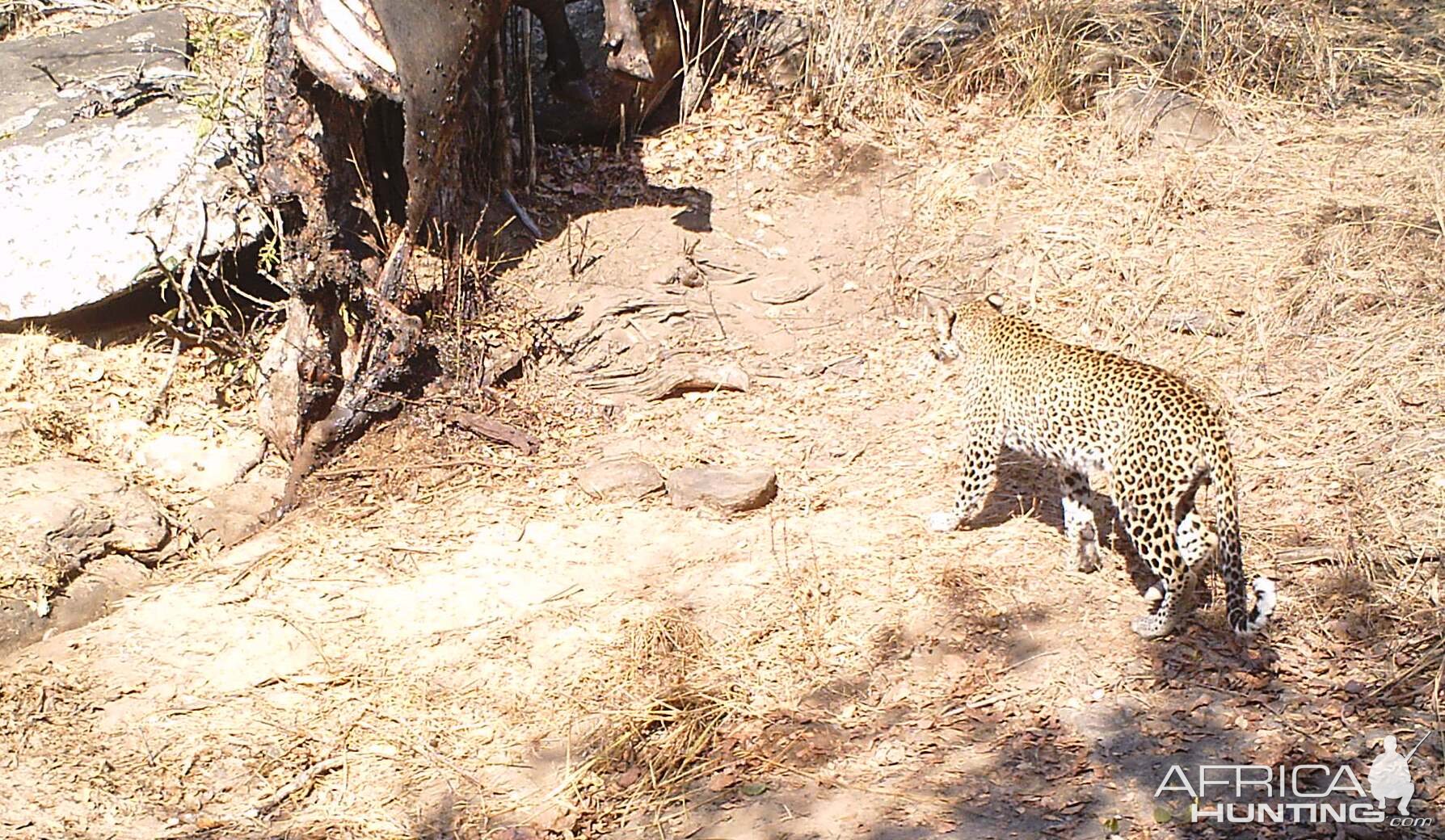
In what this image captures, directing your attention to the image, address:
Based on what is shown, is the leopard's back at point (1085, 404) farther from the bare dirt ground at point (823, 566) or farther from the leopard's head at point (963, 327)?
the bare dirt ground at point (823, 566)

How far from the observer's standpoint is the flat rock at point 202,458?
7137mm

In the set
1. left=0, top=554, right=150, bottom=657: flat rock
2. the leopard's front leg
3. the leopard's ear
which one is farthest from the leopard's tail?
left=0, top=554, right=150, bottom=657: flat rock

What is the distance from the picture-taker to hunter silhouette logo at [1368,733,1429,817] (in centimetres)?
427

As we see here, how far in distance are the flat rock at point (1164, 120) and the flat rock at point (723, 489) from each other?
13.9ft

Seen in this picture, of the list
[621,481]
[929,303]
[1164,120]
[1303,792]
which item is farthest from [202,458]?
[1164,120]

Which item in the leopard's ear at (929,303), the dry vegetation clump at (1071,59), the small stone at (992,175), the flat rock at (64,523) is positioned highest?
the dry vegetation clump at (1071,59)

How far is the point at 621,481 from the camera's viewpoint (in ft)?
22.5

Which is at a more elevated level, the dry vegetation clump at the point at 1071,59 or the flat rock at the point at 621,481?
the dry vegetation clump at the point at 1071,59

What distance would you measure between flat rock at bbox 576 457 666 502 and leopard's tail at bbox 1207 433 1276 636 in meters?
2.91

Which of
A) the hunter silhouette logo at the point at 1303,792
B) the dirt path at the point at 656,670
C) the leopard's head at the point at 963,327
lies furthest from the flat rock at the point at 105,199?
the hunter silhouette logo at the point at 1303,792

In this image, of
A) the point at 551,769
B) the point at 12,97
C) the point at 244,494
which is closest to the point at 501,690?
the point at 551,769

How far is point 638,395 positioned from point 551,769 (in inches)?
126

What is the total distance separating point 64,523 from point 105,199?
7.09 ft

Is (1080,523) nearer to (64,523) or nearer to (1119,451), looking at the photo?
(1119,451)
